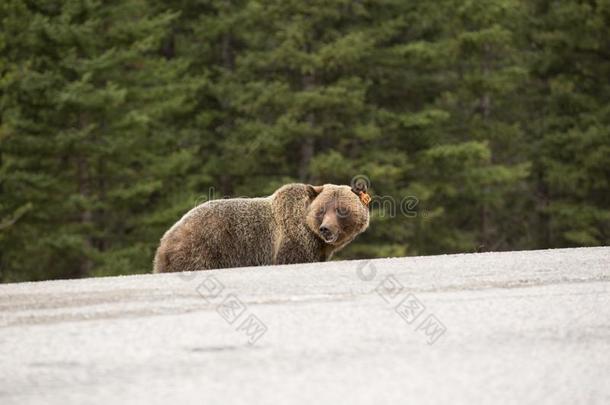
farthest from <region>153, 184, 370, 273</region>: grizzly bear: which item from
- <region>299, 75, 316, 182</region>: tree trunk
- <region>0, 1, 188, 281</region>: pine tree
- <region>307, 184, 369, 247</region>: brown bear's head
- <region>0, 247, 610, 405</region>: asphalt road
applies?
<region>299, 75, 316, 182</region>: tree trunk

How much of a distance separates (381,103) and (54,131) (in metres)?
11.7

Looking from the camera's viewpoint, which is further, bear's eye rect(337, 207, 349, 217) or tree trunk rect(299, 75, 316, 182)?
tree trunk rect(299, 75, 316, 182)

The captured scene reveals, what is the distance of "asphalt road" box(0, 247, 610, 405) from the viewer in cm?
491

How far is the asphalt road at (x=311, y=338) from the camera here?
16.1ft

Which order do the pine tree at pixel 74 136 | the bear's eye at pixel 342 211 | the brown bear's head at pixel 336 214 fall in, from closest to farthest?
the brown bear's head at pixel 336 214, the bear's eye at pixel 342 211, the pine tree at pixel 74 136

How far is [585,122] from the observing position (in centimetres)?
3834

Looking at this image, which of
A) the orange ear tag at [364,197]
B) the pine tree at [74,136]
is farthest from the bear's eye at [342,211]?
the pine tree at [74,136]

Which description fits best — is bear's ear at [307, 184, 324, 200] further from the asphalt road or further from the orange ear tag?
the asphalt road

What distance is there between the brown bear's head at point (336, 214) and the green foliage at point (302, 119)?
19.4 m

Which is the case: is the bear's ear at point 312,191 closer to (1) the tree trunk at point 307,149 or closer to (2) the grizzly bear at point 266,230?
(2) the grizzly bear at point 266,230

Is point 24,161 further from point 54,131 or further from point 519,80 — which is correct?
point 519,80

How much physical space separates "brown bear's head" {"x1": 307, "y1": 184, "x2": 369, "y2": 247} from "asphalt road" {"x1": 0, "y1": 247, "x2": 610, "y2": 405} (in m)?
1.80

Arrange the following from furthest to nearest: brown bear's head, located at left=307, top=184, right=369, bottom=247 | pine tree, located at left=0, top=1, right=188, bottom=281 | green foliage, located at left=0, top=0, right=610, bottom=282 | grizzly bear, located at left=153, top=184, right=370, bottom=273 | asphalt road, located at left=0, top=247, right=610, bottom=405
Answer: green foliage, located at left=0, top=0, right=610, bottom=282, pine tree, located at left=0, top=1, right=188, bottom=281, brown bear's head, located at left=307, top=184, right=369, bottom=247, grizzly bear, located at left=153, top=184, right=370, bottom=273, asphalt road, located at left=0, top=247, right=610, bottom=405

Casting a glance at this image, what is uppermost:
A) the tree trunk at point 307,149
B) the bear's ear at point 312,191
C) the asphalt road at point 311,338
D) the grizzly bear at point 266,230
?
the asphalt road at point 311,338
